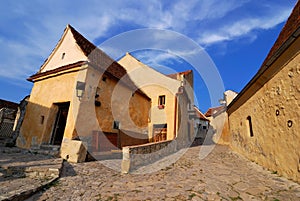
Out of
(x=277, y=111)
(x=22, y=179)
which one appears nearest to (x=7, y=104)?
(x=22, y=179)

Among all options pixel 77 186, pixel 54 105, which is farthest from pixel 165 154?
pixel 54 105

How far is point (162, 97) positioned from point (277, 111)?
32.2 feet

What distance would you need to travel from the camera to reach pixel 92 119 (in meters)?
8.25

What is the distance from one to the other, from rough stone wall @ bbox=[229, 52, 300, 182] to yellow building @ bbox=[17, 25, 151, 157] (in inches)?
264

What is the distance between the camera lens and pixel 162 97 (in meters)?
14.4

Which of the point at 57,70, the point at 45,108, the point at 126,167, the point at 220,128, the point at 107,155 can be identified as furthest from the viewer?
the point at 220,128

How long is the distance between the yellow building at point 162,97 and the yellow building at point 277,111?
6.31 metres

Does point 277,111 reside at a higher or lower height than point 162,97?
lower

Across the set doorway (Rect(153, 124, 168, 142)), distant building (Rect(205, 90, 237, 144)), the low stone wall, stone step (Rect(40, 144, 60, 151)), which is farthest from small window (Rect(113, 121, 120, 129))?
distant building (Rect(205, 90, 237, 144))

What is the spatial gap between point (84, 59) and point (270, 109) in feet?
27.5

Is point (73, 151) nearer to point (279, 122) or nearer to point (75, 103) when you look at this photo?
point (75, 103)

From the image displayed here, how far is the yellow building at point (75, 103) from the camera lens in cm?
777

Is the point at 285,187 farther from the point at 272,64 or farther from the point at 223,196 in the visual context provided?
the point at 272,64

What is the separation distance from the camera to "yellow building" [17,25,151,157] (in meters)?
7.77
